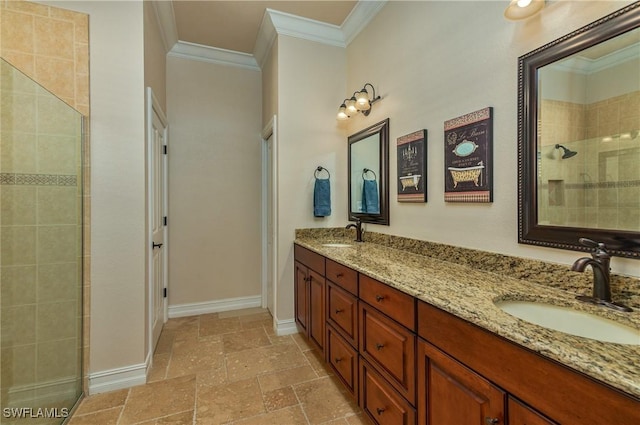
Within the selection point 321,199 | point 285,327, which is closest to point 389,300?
point 321,199

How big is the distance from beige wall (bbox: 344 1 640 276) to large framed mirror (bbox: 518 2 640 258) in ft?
0.19

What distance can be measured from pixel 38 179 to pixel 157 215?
0.96 m

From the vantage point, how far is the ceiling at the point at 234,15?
8.19ft

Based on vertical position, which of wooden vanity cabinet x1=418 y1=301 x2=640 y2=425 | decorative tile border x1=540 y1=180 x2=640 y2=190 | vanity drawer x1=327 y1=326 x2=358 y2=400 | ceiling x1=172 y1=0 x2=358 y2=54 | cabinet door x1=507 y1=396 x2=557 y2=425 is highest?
ceiling x1=172 y1=0 x2=358 y2=54

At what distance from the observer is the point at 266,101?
3.24 meters

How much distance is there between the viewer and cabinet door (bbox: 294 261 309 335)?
244 cm

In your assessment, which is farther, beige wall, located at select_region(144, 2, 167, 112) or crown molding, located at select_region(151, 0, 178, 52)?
crown molding, located at select_region(151, 0, 178, 52)

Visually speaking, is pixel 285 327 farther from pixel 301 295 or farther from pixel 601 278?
pixel 601 278

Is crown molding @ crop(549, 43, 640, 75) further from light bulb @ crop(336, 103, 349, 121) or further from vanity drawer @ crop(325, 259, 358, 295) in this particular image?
light bulb @ crop(336, 103, 349, 121)

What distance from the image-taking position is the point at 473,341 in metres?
0.91

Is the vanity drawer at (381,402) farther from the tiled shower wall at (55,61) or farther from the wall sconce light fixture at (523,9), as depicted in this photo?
the tiled shower wall at (55,61)

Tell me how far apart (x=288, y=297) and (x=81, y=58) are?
7.88 ft

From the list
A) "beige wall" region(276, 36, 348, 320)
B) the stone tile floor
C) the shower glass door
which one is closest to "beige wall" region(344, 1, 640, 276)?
"beige wall" region(276, 36, 348, 320)

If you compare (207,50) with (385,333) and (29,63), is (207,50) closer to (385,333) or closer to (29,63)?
(29,63)
